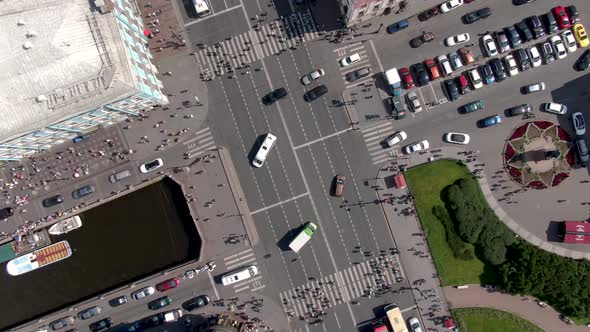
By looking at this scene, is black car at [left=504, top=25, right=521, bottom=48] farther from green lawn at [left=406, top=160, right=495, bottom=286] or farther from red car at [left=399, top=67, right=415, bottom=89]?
green lawn at [left=406, top=160, right=495, bottom=286]

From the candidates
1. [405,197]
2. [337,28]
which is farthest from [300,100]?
[405,197]

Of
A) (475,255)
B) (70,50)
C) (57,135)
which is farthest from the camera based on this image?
(475,255)

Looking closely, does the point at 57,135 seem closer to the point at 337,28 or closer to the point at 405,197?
the point at 337,28

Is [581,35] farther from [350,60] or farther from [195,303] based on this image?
[195,303]

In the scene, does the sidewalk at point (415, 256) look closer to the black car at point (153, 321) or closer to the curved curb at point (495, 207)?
the curved curb at point (495, 207)

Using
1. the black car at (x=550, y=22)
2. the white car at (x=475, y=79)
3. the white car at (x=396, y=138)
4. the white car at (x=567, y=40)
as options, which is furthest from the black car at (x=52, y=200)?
the white car at (x=567, y=40)

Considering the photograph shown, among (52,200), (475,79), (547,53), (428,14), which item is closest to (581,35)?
(547,53)
